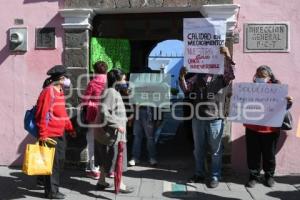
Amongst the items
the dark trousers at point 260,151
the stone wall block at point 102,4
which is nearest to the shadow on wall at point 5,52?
the stone wall block at point 102,4

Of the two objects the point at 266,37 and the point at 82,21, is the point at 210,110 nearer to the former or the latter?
the point at 266,37

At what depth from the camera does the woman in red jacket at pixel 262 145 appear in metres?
6.07

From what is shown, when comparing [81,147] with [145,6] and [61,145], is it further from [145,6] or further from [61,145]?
[145,6]

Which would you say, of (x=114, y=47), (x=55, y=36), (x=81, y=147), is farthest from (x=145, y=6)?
(x=81, y=147)

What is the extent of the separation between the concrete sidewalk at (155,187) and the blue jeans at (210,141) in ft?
0.86

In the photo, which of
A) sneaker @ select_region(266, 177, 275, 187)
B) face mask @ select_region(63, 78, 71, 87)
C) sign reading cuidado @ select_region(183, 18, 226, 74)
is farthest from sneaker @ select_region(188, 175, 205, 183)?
face mask @ select_region(63, 78, 71, 87)

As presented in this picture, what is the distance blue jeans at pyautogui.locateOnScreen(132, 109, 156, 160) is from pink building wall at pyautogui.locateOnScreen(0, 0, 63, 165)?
1584mm

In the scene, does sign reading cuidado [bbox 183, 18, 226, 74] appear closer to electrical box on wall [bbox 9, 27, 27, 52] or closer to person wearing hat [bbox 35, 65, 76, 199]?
person wearing hat [bbox 35, 65, 76, 199]

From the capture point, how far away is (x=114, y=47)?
7406 mm

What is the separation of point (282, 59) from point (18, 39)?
3.95 metres

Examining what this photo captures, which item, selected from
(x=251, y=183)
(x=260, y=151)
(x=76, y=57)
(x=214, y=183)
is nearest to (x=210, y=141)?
(x=214, y=183)

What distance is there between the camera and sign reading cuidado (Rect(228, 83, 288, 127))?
5.90 meters

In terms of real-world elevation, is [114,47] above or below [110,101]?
above

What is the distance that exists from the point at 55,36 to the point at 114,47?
3.15ft
